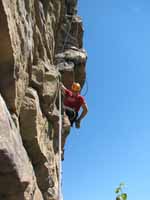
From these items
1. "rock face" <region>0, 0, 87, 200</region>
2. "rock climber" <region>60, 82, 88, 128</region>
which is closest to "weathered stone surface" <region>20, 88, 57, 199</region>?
"rock face" <region>0, 0, 87, 200</region>

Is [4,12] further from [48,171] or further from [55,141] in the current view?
[55,141]

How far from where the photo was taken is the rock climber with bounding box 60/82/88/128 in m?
15.7

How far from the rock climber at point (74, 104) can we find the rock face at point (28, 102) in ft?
3.64

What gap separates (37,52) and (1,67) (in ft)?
9.91

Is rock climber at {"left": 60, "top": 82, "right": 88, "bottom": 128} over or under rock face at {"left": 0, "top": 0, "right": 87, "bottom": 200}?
under

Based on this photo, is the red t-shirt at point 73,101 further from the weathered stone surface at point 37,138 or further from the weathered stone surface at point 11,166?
the weathered stone surface at point 11,166

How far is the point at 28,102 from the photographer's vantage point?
33.7 feet

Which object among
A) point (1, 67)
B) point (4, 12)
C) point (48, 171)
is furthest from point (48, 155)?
point (4, 12)

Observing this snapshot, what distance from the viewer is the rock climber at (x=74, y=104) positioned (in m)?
15.7

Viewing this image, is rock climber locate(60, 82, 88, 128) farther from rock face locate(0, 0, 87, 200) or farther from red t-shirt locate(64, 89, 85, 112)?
rock face locate(0, 0, 87, 200)

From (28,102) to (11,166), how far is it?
9.00 feet

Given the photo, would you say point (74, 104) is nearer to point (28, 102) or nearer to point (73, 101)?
point (73, 101)

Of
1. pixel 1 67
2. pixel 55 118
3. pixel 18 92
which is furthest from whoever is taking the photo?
pixel 55 118

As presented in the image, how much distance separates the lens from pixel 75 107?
16.0 m
